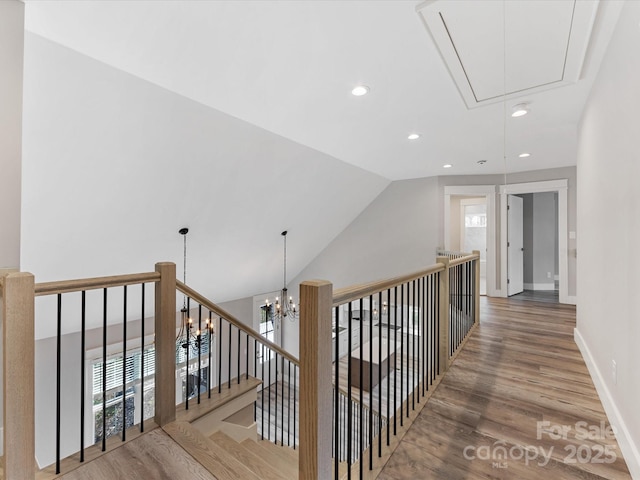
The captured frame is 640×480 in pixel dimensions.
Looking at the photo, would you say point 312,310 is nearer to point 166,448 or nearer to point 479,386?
point 166,448

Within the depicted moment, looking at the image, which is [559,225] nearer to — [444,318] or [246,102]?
[444,318]

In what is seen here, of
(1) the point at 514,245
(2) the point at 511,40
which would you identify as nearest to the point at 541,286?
→ (1) the point at 514,245

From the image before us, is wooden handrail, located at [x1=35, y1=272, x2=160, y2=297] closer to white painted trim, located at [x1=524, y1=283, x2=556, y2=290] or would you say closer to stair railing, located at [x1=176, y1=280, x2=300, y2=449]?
stair railing, located at [x1=176, y1=280, x2=300, y2=449]

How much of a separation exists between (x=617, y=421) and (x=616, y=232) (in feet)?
3.51

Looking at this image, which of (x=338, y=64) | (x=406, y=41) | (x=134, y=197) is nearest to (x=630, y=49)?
(x=406, y=41)

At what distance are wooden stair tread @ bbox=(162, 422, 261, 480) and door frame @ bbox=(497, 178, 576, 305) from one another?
553 centimetres

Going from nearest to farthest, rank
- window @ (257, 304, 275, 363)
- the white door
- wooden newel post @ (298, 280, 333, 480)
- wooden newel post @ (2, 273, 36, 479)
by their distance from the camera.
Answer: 1. wooden newel post @ (298, 280, 333, 480)
2. wooden newel post @ (2, 273, 36, 479)
3. the white door
4. window @ (257, 304, 275, 363)

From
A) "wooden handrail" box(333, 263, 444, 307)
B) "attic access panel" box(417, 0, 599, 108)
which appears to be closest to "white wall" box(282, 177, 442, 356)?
"attic access panel" box(417, 0, 599, 108)

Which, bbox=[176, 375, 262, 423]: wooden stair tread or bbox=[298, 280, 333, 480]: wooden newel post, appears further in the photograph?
bbox=[176, 375, 262, 423]: wooden stair tread

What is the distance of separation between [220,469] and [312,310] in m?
1.20

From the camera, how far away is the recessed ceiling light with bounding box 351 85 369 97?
2650 mm

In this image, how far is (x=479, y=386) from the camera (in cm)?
235

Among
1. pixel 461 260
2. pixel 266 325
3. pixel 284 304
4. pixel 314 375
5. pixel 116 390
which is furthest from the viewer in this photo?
pixel 266 325

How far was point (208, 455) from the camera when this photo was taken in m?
1.73
